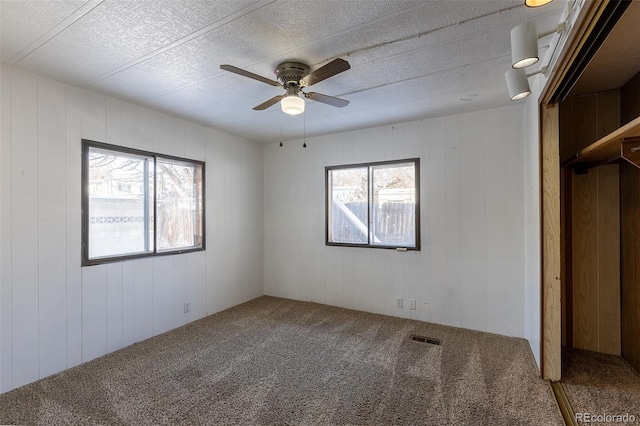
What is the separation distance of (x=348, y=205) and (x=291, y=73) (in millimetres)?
2259

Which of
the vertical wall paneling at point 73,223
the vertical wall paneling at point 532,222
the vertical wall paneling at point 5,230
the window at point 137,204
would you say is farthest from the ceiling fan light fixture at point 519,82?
the vertical wall paneling at point 5,230

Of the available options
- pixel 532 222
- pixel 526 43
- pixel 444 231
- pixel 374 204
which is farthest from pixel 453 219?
pixel 526 43

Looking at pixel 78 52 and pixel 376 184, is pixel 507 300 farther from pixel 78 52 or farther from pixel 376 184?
pixel 78 52

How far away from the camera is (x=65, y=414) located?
1995 millimetres

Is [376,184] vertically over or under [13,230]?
over

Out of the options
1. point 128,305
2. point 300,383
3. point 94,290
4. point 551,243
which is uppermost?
point 551,243

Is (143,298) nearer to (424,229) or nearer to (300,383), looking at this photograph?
(300,383)

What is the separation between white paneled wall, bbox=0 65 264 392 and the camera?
230 centimetres

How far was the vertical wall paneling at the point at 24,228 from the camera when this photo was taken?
2312mm

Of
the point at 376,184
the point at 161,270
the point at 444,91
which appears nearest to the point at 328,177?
the point at 376,184

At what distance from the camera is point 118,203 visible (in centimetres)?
304

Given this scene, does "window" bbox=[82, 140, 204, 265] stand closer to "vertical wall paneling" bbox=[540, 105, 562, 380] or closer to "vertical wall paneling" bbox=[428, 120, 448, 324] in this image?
"vertical wall paneling" bbox=[428, 120, 448, 324]

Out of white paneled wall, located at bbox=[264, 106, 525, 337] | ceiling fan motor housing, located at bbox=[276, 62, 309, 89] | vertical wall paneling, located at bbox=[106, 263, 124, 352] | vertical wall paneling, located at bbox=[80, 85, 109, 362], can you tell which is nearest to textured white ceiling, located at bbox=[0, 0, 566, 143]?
ceiling fan motor housing, located at bbox=[276, 62, 309, 89]

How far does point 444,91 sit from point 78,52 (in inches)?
117
